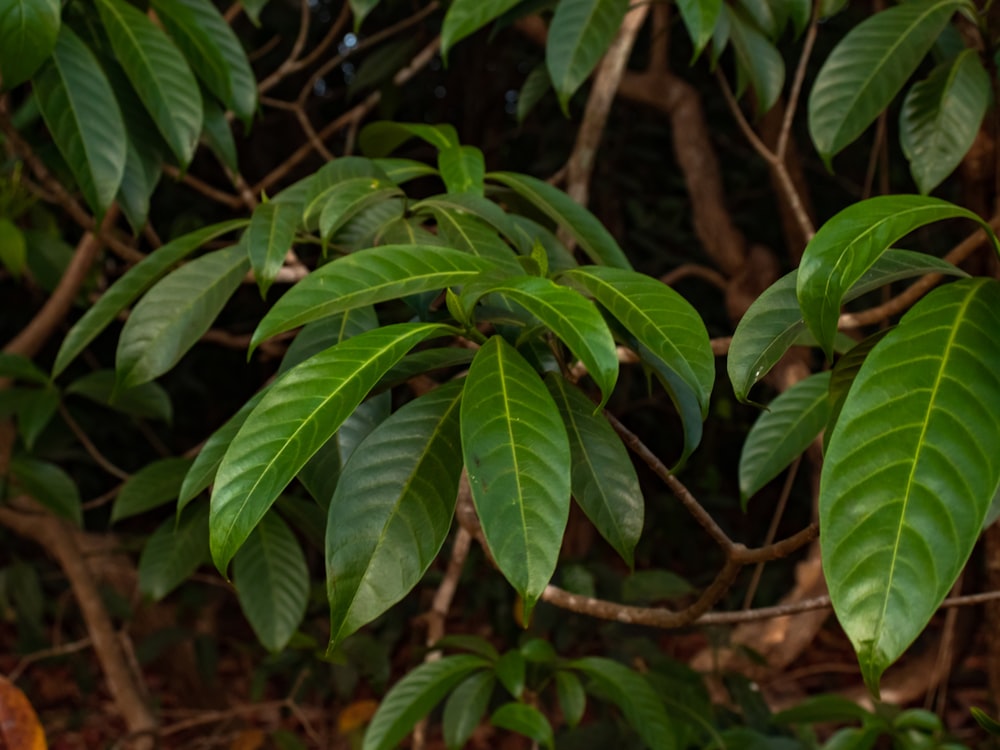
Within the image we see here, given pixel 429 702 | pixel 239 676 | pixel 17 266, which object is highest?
pixel 17 266

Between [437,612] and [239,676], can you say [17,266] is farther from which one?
[239,676]

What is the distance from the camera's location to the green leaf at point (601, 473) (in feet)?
2.46

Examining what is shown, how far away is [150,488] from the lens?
57.1 inches

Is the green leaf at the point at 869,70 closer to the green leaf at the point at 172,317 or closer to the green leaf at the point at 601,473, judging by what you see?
the green leaf at the point at 601,473

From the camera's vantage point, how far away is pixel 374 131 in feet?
3.79

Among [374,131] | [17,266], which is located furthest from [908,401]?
[17,266]

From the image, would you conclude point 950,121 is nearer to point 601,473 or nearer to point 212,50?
point 601,473

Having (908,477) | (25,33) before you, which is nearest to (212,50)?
(25,33)

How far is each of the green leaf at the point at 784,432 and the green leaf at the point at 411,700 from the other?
1.30 ft

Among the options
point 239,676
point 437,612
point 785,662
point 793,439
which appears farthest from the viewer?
point 239,676

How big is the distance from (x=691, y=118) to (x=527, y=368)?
1.49m

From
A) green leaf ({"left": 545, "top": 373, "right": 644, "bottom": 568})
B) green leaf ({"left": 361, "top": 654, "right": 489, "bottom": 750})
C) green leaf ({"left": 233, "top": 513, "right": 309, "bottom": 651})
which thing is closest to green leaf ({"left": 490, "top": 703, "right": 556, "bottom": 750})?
green leaf ({"left": 361, "top": 654, "right": 489, "bottom": 750})

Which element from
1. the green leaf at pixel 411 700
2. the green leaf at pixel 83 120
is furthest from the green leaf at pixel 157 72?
the green leaf at pixel 411 700

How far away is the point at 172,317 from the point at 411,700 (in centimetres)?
50
